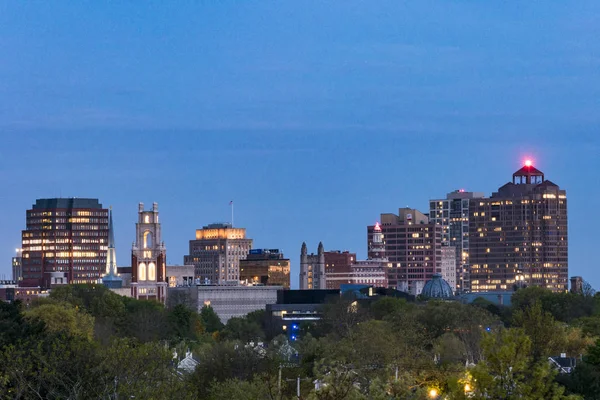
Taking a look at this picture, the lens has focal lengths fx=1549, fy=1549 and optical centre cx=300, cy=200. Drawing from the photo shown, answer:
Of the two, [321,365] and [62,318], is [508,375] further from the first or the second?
[62,318]

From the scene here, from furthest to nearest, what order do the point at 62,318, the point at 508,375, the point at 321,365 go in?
the point at 62,318
the point at 321,365
the point at 508,375

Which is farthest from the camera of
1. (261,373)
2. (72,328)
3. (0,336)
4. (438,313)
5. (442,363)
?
(438,313)

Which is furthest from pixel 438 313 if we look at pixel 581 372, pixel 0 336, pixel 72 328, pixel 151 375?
pixel 151 375

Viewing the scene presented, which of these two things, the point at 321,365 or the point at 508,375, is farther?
the point at 321,365

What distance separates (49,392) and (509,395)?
21.9 meters

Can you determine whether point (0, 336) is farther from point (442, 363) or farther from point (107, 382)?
point (442, 363)

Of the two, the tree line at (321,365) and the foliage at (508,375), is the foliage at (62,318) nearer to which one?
the tree line at (321,365)

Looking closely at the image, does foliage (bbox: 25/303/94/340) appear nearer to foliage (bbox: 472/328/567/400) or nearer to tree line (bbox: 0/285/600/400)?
tree line (bbox: 0/285/600/400)

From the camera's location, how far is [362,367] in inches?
4373

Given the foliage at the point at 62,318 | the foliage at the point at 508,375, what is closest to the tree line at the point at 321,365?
the foliage at the point at 508,375

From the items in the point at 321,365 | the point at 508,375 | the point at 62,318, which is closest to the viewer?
the point at 508,375

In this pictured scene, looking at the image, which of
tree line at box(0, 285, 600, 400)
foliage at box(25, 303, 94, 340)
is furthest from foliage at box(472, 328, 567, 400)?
foliage at box(25, 303, 94, 340)

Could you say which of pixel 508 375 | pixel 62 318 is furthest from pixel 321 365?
pixel 62 318

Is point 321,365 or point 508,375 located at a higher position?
point 508,375
